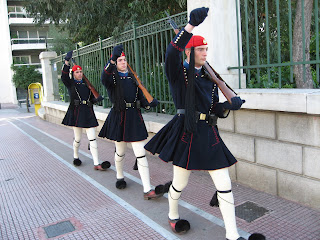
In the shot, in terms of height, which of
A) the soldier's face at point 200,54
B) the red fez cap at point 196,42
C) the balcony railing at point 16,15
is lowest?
the soldier's face at point 200,54

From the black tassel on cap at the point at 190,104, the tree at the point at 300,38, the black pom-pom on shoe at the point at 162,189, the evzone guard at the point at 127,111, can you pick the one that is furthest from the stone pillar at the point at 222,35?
the black tassel on cap at the point at 190,104

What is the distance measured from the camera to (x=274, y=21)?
16.5ft

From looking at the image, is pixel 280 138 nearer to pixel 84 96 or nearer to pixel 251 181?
pixel 251 181

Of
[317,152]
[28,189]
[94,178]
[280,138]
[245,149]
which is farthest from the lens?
[94,178]

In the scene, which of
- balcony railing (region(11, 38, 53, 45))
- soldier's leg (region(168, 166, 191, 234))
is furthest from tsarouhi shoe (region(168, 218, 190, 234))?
balcony railing (region(11, 38, 53, 45))

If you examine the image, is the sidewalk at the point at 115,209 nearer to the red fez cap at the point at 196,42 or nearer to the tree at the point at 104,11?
the red fez cap at the point at 196,42

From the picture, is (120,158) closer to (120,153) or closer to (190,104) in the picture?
(120,153)

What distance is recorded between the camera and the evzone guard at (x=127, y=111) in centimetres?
422

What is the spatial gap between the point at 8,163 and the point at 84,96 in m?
→ 2.53

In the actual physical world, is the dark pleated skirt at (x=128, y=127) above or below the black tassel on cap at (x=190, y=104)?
below

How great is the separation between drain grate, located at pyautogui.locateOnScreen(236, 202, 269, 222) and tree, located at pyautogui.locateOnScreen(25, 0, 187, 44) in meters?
5.00

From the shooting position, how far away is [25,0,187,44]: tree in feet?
26.7

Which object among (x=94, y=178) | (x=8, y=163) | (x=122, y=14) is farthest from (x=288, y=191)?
(x=122, y=14)

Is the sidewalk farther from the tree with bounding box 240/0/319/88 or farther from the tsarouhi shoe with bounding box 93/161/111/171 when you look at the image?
the tree with bounding box 240/0/319/88
